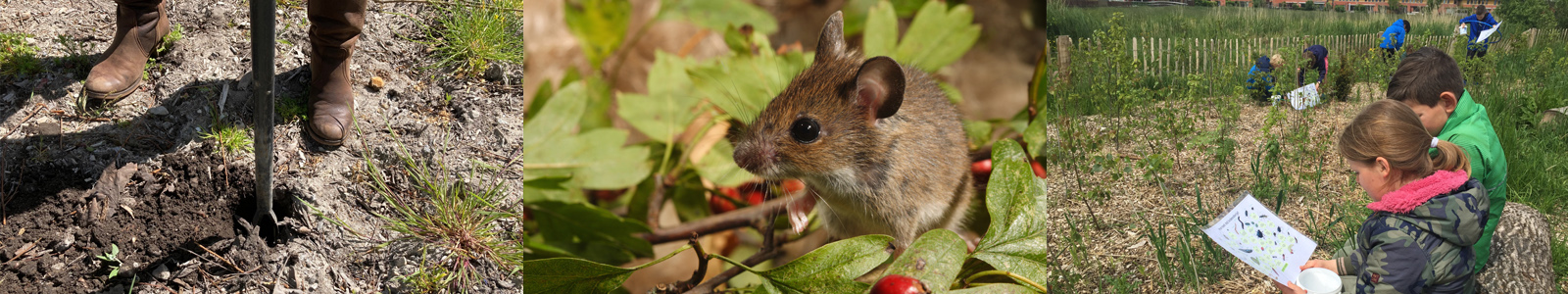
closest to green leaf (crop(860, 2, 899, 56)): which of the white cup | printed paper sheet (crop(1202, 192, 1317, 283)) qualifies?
printed paper sheet (crop(1202, 192, 1317, 283))

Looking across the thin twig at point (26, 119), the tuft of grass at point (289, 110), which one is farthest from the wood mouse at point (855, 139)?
the thin twig at point (26, 119)

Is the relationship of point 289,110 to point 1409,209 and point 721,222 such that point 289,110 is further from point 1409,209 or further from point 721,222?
point 1409,209

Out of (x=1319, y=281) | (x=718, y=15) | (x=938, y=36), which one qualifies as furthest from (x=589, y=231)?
(x=1319, y=281)

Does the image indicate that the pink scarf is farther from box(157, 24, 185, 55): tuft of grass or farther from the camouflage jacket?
box(157, 24, 185, 55): tuft of grass

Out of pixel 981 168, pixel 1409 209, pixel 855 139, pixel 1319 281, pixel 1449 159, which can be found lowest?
pixel 1319 281

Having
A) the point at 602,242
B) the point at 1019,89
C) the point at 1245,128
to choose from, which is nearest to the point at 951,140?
the point at 1019,89

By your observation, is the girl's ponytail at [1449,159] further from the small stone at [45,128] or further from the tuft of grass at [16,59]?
the tuft of grass at [16,59]
